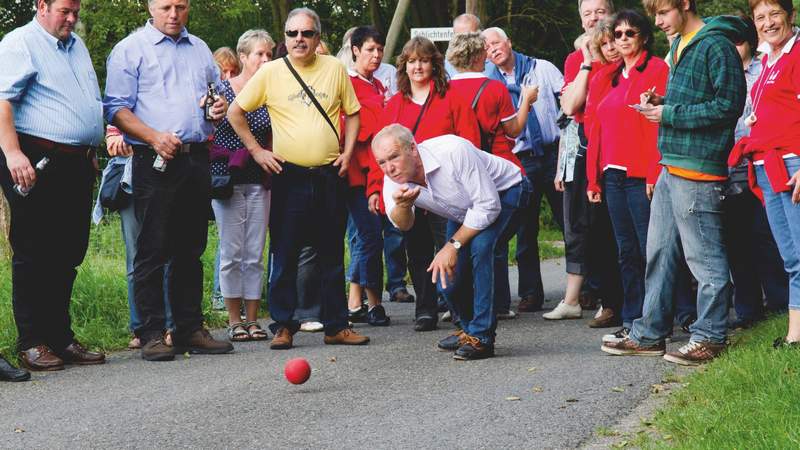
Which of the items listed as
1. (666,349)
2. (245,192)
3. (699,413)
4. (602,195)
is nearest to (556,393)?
(699,413)

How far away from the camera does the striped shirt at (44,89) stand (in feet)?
23.3

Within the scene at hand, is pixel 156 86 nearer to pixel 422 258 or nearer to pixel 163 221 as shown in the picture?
pixel 163 221

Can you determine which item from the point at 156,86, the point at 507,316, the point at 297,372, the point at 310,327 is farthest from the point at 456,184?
the point at 507,316

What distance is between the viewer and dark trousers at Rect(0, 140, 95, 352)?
23.8ft

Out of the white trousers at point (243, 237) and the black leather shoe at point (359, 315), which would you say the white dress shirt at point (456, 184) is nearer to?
the white trousers at point (243, 237)

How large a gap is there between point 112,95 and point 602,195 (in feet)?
11.2

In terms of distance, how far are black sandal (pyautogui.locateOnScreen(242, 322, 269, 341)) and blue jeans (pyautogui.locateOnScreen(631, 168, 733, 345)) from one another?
271cm

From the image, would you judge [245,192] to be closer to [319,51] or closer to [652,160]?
[319,51]

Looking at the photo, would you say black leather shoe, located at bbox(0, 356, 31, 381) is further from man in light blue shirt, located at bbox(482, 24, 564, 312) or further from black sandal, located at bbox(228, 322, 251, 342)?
man in light blue shirt, located at bbox(482, 24, 564, 312)

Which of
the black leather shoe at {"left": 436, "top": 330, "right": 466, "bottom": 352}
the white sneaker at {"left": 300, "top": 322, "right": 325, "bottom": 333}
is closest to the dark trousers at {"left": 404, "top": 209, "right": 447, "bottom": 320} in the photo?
the white sneaker at {"left": 300, "top": 322, "right": 325, "bottom": 333}

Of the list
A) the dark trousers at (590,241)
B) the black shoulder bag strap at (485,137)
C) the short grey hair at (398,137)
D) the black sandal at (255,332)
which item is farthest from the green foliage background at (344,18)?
the short grey hair at (398,137)

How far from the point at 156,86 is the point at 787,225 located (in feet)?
12.8

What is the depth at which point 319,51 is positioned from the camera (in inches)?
364

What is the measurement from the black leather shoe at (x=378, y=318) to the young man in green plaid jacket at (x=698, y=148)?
2699mm
